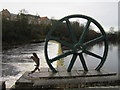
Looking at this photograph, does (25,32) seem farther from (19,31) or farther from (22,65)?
(22,65)

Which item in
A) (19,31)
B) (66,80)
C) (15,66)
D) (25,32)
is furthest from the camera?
(25,32)

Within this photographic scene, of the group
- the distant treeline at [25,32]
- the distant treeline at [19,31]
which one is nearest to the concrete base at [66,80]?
the distant treeline at [25,32]

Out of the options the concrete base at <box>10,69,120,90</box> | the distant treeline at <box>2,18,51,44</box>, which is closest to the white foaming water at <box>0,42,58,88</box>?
the concrete base at <box>10,69,120,90</box>

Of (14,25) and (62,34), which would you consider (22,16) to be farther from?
(62,34)

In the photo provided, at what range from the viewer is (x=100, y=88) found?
28.0ft

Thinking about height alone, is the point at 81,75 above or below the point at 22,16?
below

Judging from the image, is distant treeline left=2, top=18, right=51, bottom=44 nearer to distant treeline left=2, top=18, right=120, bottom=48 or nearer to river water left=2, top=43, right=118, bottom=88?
distant treeline left=2, top=18, right=120, bottom=48

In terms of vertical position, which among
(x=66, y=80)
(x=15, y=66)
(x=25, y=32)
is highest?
(x=25, y=32)

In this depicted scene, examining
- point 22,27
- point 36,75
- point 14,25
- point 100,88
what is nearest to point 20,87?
point 36,75

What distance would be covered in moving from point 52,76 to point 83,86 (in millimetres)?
1625

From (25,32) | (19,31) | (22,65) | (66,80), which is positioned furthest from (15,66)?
(25,32)

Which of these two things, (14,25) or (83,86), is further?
(14,25)

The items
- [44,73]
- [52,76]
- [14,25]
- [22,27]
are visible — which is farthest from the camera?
[22,27]

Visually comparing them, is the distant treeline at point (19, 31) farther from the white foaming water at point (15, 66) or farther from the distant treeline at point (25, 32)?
the white foaming water at point (15, 66)
